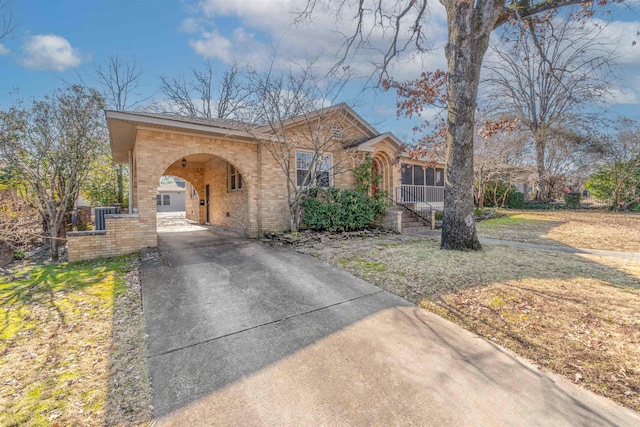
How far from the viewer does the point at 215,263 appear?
6.90 meters

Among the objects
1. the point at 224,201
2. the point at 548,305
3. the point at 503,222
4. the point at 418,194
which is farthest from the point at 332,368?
the point at 418,194

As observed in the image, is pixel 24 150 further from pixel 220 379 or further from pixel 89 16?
pixel 220 379

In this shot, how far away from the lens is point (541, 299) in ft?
14.8

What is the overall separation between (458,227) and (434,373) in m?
5.66

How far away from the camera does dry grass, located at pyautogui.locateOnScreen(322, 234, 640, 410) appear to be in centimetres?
305

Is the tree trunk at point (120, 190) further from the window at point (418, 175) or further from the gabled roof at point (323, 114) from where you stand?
the window at point (418, 175)

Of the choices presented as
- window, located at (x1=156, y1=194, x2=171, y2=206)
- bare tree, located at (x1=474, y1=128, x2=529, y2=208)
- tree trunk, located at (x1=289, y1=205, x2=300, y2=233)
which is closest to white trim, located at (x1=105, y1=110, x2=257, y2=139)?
tree trunk, located at (x1=289, y1=205, x2=300, y2=233)

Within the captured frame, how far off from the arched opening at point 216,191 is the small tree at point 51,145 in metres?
2.52

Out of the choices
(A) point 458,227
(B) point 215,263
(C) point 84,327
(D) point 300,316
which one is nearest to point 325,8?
(A) point 458,227

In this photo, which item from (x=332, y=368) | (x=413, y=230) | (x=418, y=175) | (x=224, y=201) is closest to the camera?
(x=332, y=368)

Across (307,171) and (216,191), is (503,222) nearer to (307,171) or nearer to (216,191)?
(307,171)

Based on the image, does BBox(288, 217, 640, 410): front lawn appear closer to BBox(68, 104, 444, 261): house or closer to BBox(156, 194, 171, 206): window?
BBox(68, 104, 444, 261): house

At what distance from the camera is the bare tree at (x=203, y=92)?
25406 millimetres

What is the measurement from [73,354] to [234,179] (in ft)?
33.1
